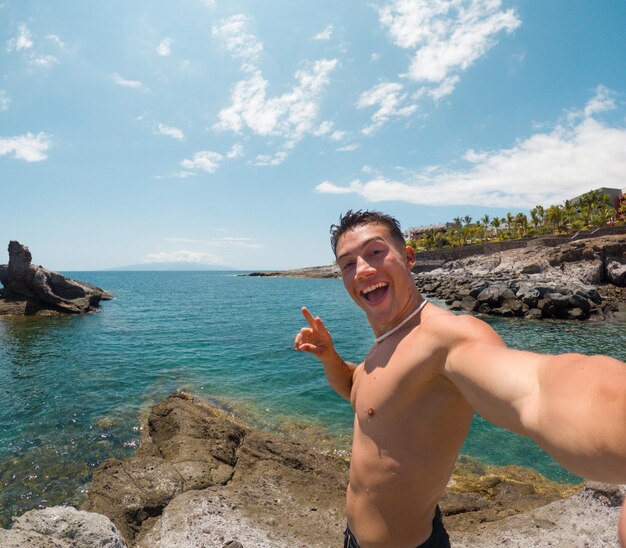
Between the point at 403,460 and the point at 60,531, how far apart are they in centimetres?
335

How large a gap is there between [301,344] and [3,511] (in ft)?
22.7

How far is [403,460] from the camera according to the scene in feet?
6.94

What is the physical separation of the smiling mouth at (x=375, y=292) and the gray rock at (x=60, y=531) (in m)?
3.49

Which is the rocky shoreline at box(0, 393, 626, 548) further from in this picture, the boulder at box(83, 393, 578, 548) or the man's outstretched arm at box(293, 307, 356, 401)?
the man's outstretched arm at box(293, 307, 356, 401)

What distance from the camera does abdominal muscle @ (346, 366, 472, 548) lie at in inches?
78.0

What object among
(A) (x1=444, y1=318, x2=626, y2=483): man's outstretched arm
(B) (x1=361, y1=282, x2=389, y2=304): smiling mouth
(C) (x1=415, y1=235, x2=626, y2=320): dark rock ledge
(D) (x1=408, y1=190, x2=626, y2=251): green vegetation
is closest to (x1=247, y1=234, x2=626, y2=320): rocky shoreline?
(C) (x1=415, y1=235, x2=626, y2=320): dark rock ledge

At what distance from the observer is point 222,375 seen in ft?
49.1

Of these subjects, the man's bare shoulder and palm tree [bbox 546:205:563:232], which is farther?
palm tree [bbox 546:205:563:232]

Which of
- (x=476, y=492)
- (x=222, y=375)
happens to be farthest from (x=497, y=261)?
(x=476, y=492)

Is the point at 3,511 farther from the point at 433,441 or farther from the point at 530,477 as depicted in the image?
the point at 530,477

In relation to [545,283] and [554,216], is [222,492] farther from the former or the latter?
[554,216]

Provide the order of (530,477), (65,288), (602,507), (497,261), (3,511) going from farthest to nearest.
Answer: (497,261), (65,288), (530,477), (3,511), (602,507)

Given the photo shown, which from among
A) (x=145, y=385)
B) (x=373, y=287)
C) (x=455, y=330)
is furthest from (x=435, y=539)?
(x=145, y=385)

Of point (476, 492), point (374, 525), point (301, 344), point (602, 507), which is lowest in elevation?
point (476, 492)
